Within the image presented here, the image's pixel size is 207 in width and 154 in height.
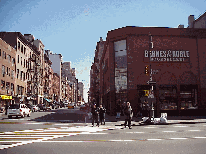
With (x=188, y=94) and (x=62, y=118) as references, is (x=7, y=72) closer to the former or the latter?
(x=62, y=118)

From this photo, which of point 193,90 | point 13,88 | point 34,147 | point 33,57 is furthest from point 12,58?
point 34,147

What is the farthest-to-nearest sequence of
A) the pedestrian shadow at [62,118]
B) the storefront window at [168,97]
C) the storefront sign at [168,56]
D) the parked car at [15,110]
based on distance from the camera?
the storefront sign at [168,56] < the storefront window at [168,97] < the parked car at [15,110] < the pedestrian shadow at [62,118]

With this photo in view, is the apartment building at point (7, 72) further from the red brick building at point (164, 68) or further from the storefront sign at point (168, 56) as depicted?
the storefront sign at point (168, 56)

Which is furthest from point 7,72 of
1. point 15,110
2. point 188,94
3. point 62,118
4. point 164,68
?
point 188,94

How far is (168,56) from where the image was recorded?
2978 centimetres

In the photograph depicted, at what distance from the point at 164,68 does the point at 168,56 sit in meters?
1.67

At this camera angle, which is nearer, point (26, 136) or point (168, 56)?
point (26, 136)

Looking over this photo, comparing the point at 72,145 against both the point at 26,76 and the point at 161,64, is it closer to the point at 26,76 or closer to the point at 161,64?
the point at 161,64

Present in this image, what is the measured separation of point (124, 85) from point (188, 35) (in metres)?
10.6

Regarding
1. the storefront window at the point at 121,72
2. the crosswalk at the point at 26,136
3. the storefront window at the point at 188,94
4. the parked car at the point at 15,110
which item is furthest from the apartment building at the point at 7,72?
the crosswalk at the point at 26,136

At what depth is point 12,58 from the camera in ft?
164

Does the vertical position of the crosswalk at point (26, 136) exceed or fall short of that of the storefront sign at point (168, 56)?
it falls short

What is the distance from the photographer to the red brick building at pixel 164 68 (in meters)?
29.0

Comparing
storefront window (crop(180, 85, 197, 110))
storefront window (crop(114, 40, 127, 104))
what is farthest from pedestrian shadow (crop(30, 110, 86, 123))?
storefront window (crop(180, 85, 197, 110))
